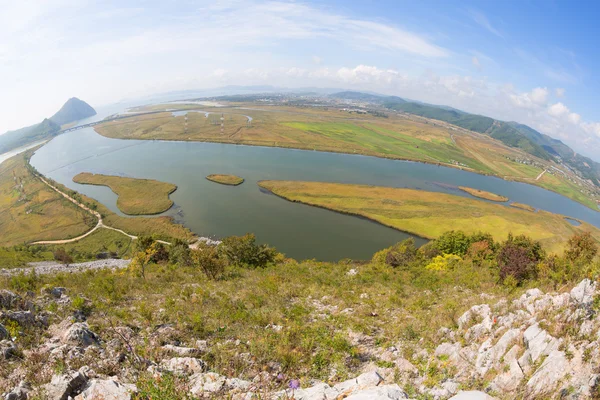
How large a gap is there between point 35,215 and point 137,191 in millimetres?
28384

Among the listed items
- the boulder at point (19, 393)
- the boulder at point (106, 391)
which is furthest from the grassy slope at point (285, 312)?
the boulder at point (19, 393)

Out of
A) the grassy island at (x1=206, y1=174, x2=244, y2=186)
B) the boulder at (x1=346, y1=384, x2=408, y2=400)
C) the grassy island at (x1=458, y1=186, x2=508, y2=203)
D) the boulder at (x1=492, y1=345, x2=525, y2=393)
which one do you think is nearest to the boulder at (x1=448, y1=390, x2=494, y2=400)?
the boulder at (x1=492, y1=345, x2=525, y2=393)

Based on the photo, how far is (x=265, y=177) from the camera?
10444 cm

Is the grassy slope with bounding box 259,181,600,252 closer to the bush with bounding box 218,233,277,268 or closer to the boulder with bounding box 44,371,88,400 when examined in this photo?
the bush with bounding box 218,233,277,268

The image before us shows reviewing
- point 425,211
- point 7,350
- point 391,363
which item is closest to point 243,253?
point 7,350

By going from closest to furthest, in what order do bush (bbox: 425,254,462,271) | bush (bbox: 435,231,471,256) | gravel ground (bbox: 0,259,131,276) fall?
gravel ground (bbox: 0,259,131,276) < bush (bbox: 425,254,462,271) < bush (bbox: 435,231,471,256)

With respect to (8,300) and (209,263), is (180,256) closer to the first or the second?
(209,263)

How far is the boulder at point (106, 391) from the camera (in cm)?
623

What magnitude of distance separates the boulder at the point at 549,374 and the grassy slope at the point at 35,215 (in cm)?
8838

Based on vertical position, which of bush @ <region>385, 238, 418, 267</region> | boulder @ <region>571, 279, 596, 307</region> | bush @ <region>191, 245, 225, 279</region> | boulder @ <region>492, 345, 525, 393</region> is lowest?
bush @ <region>385, 238, 418, 267</region>

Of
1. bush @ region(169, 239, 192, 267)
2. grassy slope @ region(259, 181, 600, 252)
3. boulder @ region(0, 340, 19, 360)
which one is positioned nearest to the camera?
boulder @ region(0, 340, 19, 360)

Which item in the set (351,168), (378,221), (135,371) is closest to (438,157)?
(351,168)

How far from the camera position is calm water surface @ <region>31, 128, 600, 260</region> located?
2463 inches

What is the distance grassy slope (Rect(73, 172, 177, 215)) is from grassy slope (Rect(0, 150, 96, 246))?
1096 centimetres
